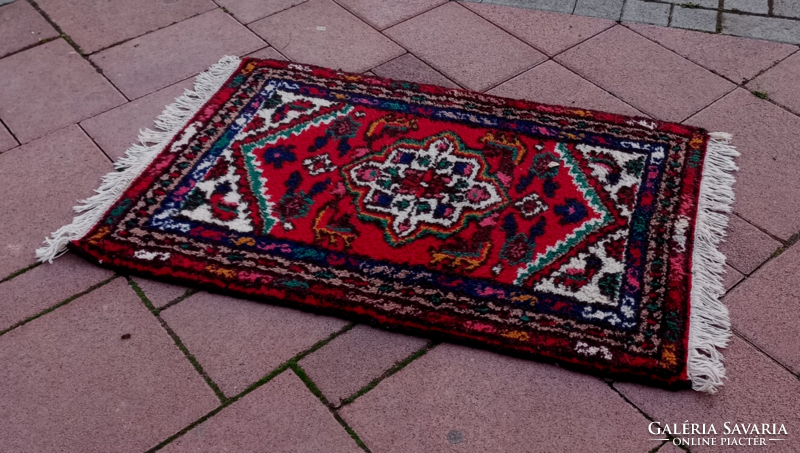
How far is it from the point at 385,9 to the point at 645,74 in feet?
4.64

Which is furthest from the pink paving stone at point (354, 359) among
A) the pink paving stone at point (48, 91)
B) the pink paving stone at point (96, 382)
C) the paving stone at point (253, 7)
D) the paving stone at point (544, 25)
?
the paving stone at point (253, 7)

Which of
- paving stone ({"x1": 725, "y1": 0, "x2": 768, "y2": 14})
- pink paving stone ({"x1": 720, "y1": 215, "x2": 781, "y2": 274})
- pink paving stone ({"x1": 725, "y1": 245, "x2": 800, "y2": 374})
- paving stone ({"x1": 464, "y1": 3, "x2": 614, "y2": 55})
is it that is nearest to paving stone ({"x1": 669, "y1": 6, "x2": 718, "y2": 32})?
paving stone ({"x1": 725, "y1": 0, "x2": 768, "y2": 14})

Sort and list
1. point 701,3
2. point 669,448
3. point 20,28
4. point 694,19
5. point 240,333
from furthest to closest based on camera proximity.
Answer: point 701,3 < point 694,19 < point 20,28 < point 240,333 < point 669,448

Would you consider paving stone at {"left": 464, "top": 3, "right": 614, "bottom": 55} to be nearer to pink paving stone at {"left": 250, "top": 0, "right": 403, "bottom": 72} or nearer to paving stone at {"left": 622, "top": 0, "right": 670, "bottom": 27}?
paving stone at {"left": 622, "top": 0, "right": 670, "bottom": 27}

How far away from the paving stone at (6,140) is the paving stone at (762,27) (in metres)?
3.46

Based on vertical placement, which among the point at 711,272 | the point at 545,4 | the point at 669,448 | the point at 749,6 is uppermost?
the point at 749,6

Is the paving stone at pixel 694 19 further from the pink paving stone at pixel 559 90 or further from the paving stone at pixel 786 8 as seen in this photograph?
the pink paving stone at pixel 559 90

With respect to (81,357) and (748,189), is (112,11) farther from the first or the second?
(748,189)

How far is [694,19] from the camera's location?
338 cm

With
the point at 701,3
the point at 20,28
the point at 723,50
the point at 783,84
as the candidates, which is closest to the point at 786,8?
the point at 701,3

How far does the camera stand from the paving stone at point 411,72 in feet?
9.80

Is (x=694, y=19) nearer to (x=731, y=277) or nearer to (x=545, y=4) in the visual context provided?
(x=545, y=4)

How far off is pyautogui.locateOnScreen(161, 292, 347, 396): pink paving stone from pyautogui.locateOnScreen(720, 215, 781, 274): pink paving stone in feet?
4.59

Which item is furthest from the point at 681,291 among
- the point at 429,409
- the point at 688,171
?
the point at 429,409
